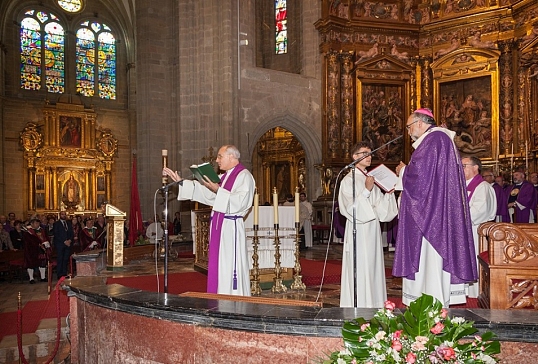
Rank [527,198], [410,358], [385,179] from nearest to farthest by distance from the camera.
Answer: [410,358] → [385,179] → [527,198]

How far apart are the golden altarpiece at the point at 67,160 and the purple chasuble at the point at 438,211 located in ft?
75.5

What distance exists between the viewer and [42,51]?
86.2 ft

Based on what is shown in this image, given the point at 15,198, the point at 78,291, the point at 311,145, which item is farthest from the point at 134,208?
the point at 15,198

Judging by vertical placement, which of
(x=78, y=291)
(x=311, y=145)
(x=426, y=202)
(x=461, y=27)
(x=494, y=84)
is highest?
(x=461, y=27)

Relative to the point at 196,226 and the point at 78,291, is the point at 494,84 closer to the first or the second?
the point at 196,226

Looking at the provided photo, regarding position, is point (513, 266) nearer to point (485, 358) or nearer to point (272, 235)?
point (485, 358)

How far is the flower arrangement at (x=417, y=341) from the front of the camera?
1885mm

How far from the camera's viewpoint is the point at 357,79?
17.8 m

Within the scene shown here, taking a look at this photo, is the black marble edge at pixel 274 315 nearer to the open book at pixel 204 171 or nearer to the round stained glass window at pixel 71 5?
the open book at pixel 204 171

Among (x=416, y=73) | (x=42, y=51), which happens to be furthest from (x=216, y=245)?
(x=42, y=51)

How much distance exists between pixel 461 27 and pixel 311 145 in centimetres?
594

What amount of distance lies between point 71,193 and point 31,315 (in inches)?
730

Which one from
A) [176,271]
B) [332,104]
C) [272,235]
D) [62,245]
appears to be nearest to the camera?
[272,235]

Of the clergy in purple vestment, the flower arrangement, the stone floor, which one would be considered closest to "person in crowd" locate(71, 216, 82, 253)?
the stone floor
